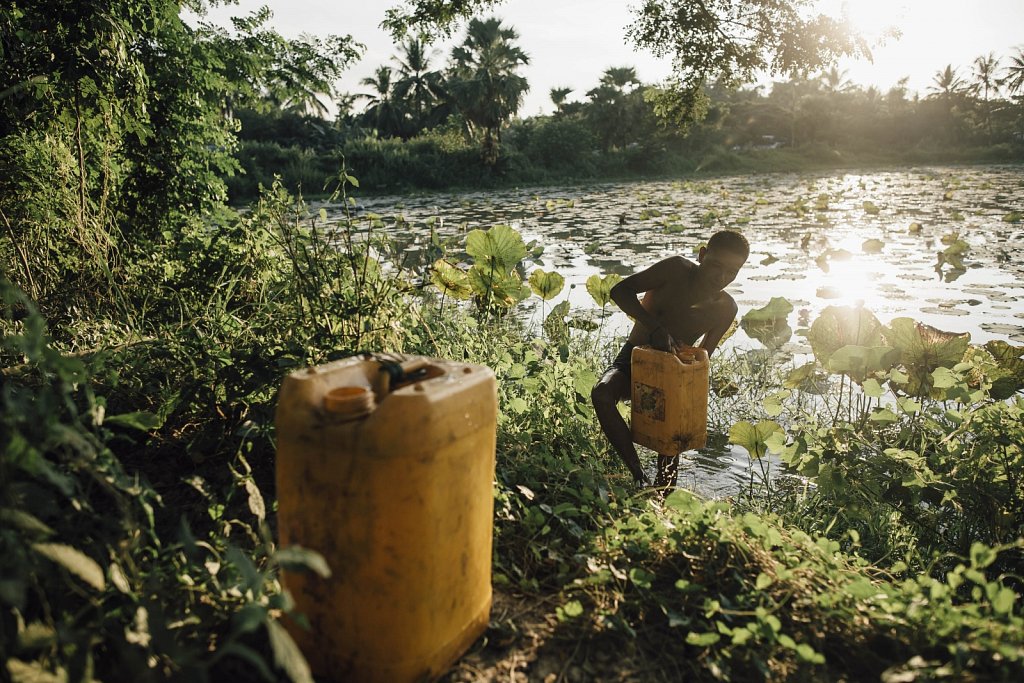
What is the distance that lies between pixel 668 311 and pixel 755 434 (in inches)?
27.5

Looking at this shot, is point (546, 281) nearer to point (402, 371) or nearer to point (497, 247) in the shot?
point (497, 247)

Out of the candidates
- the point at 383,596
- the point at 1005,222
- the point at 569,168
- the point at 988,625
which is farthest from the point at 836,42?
the point at 569,168

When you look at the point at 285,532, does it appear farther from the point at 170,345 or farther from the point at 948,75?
the point at 948,75

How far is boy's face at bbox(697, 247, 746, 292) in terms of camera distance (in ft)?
8.87

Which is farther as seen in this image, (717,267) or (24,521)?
(717,267)

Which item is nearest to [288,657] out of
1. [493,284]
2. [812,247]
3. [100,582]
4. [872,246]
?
[100,582]

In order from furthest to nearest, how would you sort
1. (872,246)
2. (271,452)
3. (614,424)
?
1. (872,246)
2. (614,424)
3. (271,452)

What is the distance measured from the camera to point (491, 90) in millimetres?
25844

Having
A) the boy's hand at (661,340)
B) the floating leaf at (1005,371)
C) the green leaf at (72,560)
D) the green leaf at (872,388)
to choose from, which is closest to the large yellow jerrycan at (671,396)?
the boy's hand at (661,340)

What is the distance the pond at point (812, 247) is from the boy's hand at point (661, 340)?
0.74 metres

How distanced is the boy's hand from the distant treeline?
19.6 meters

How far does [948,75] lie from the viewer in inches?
1703

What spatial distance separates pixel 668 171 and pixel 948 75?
2901 cm

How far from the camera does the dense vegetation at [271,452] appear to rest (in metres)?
1.20
